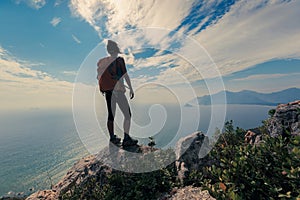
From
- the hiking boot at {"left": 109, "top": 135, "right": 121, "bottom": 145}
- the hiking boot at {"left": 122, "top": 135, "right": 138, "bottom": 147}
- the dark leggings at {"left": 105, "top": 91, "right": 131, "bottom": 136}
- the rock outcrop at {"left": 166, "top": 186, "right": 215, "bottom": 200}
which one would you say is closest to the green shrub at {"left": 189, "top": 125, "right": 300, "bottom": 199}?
the rock outcrop at {"left": 166, "top": 186, "right": 215, "bottom": 200}

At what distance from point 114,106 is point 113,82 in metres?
1.02

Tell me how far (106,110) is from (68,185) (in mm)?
3668

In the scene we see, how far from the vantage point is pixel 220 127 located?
7.85 m

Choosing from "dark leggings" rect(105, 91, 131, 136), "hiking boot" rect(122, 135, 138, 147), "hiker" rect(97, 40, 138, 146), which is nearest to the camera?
"hiker" rect(97, 40, 138, 146)

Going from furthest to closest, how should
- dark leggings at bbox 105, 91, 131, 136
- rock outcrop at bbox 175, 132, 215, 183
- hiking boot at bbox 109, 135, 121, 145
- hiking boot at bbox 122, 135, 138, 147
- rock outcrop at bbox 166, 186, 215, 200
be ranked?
hiking boot at bbox 109, 135, 121, 145 → hiking boot at bbox 122, 135, 138, 147 → dark leggings at bbox 105, 91, 131, 136 → rock outcrop at bbox 175, 132, 215, 183 → rock outcrop at bbox 166, 186, 215, 200

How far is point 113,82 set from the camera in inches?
280

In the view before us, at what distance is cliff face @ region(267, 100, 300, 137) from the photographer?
4474 millimetres

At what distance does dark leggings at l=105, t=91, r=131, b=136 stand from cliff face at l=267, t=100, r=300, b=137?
5.10 metres

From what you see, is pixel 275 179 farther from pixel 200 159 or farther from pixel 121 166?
pixel 121 166

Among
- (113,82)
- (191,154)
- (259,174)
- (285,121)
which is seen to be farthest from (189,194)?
(113,82)

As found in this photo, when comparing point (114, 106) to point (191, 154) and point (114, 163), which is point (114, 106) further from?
point (191, 154)

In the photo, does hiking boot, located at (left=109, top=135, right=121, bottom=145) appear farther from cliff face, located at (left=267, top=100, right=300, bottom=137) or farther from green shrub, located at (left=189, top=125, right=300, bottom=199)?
cliff face, located at (left=267, top=100, right=300, bottom=137)

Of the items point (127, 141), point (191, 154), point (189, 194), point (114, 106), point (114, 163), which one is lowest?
point (189, 194)

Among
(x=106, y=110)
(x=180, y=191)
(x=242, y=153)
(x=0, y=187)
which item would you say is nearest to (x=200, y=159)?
(x=180, y=191)
